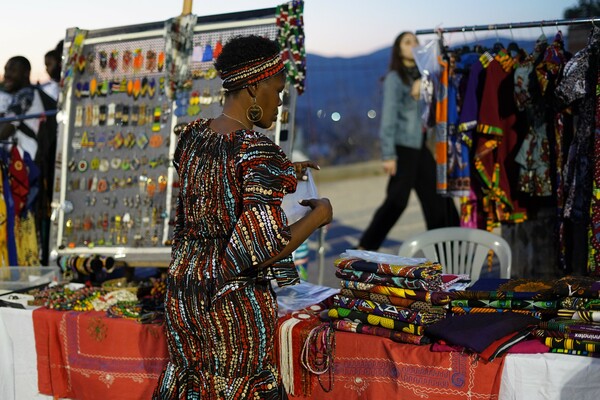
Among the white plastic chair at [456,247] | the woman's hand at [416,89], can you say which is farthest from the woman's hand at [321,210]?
the woman's hand at [416,89]

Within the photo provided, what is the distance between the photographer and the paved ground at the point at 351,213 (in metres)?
8.42

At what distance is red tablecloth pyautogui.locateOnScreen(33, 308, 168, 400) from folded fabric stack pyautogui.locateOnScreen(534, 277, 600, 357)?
172cm

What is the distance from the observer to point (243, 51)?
2.57 metres

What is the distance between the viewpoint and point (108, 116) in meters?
4.77

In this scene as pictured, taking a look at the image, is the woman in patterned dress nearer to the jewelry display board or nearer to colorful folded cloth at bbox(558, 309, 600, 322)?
colorful folded cloth at bbox(558, 309, 600, 322)

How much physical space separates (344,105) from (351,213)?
4.16 meters

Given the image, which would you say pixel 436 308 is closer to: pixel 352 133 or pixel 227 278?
pixel 227 278

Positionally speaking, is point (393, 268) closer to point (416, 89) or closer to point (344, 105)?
point (416, 89)

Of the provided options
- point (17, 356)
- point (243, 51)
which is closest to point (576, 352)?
point (243, 51)

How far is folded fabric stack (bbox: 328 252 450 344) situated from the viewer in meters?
3.05

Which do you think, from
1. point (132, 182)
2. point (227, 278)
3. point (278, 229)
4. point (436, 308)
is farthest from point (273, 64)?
point (132, 182)

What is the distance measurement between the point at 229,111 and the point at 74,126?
253 centimetres

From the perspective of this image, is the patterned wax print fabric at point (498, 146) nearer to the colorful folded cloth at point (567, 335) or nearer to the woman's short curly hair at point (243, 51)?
the colorful folded cloth at point (567, 335)

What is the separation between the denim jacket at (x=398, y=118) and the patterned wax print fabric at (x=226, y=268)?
413 centimetres
